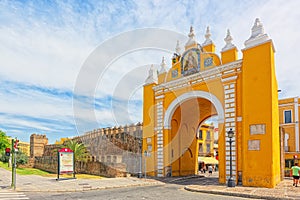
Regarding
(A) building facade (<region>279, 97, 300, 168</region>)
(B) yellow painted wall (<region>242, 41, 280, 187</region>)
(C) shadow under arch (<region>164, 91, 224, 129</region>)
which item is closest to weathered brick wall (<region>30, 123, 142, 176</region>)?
(C) shadow under arch (<region>164, 91, 224, 129</region>)

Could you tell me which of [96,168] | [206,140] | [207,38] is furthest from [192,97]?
[206,140]

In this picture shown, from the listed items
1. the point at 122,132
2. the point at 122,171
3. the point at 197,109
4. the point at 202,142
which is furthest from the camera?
the point at 202,142

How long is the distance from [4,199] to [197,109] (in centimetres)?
1603

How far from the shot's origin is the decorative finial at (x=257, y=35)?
14916 mm

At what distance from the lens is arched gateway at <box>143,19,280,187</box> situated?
1447 centimetres

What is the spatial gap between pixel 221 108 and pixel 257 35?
4.81 meters

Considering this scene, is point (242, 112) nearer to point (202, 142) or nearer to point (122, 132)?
point (122, 132)

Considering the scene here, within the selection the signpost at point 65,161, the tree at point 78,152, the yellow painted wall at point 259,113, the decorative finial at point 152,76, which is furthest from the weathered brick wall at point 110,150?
the yellow painted wall at point 259,113

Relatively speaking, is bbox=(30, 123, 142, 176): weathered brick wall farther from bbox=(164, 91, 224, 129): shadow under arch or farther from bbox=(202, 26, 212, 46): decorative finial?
bbox=(202, 26, 212, 46): decorative finial

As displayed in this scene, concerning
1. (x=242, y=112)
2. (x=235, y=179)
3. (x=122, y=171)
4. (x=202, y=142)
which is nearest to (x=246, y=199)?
(x=235, y=179)

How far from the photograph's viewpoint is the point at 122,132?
32.2m

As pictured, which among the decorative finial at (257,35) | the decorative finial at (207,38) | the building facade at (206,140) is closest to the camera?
the decorative finial at (257,35)

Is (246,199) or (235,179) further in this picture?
(235,179)

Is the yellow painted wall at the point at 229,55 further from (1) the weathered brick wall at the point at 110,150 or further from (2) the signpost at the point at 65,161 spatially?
(2) the signpost at the point at 65,161
